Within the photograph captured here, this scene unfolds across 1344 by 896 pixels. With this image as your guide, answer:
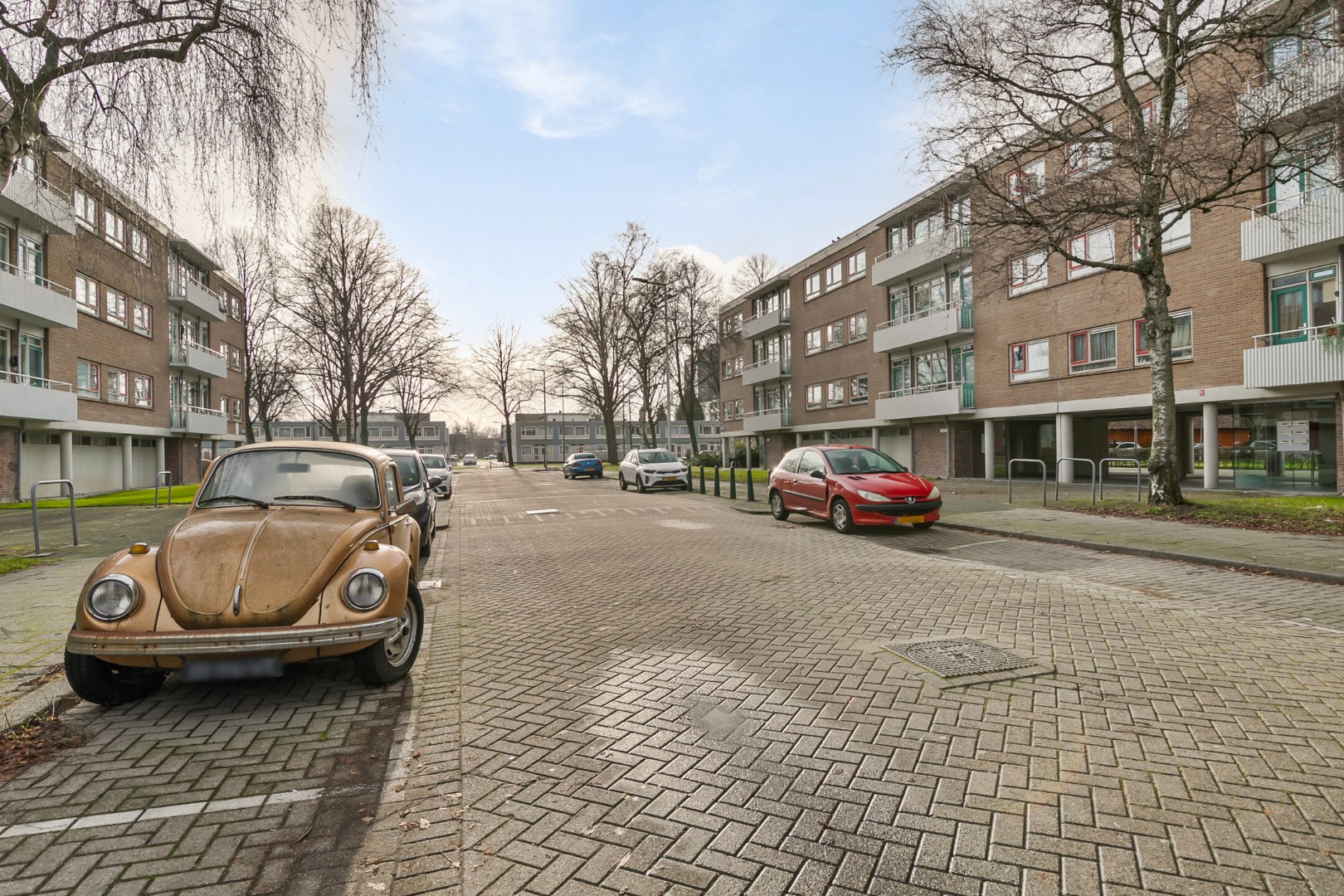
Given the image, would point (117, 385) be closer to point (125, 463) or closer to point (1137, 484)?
point (125, 463)

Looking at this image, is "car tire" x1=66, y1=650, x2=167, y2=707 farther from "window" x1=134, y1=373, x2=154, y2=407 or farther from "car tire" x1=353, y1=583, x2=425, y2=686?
"window" x1=134, y1=373, x2=154, y2=407

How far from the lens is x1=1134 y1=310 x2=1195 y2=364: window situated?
20141mm

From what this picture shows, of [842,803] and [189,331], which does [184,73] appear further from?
[189,331]

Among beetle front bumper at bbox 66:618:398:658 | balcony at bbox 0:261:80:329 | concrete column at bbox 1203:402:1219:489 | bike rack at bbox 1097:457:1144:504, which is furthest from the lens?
balcony at bbox 0:261:80:329

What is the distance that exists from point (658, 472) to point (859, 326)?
15.9 meters

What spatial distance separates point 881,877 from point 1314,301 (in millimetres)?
22079

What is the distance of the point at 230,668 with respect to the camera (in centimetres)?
392

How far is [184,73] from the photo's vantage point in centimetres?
629

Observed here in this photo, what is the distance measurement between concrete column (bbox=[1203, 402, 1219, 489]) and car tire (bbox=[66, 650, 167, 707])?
2400 centimetres

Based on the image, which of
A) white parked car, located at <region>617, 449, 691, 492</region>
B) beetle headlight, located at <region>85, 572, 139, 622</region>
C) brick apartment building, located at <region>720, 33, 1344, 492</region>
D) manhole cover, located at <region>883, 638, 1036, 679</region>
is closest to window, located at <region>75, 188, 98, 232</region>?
beetle headlight, located at <region>85, 572, 139, 622</region>

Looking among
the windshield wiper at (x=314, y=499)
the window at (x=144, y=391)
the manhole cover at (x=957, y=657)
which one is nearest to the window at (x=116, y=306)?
the window at (x=144, y=391)

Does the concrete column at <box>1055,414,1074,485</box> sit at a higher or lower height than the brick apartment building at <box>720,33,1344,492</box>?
lower

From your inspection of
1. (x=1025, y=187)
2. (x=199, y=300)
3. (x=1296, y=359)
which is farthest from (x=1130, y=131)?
(x=199, y=300)

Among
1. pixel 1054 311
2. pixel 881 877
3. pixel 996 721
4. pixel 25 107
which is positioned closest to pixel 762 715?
pixel 996 721
